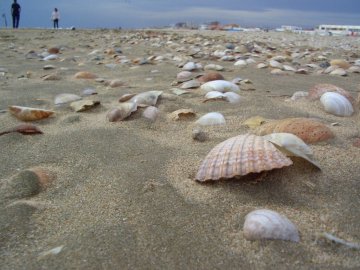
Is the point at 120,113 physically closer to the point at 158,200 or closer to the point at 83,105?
the point at 83,105

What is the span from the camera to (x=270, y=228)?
1131 mm

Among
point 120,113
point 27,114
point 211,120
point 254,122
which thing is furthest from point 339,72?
point 27,114

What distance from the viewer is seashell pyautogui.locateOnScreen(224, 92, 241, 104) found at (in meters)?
2.73

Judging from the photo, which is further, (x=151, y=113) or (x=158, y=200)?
(x=151, y=113)

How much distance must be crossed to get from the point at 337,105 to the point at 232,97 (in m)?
0.79

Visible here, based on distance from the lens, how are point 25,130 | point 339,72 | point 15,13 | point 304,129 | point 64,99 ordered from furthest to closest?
point 15,13 < point 339,72 < point 64,99 < point 25,130 < point 304,129

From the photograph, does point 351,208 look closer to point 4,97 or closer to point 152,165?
point 152,165

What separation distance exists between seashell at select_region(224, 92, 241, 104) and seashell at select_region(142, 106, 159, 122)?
65 centimetres

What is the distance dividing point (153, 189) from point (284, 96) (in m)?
1.97

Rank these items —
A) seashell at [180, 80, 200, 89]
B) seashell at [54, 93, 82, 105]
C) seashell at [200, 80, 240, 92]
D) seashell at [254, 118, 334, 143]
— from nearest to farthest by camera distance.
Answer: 1. seashell at [254, 118, 334, 143]
2. seashell at [54, 93, 82, 105]
3. seashell at [200, 80, 240, 92]
4. seashell at [180, 80, 200, 89]

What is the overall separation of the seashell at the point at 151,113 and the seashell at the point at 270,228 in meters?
1.32

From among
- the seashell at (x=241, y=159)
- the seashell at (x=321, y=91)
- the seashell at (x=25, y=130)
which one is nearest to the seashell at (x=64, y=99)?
the seashell at (x=25, y=130)

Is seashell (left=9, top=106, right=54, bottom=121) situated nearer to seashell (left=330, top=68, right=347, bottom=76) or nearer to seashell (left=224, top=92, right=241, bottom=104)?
seashell (left=224, top=92, right=241, bottom=104)

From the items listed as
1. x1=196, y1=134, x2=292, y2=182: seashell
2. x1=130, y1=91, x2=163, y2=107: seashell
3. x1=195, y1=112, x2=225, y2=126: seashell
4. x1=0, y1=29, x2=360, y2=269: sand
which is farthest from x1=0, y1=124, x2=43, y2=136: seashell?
x1=196, y1=134, x2=292, y2=182: seashell
